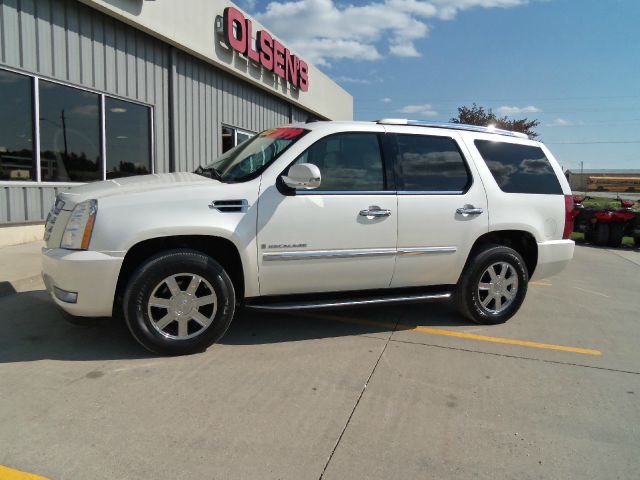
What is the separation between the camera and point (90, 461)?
8.05ft

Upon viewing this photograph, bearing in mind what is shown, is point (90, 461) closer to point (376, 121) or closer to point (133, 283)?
point (133, 283)

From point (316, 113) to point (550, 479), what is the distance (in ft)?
59.7

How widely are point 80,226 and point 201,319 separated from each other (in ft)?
3.73

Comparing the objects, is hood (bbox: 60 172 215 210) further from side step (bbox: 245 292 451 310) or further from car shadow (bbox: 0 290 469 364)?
side step (bbox: 245 292 451 310)

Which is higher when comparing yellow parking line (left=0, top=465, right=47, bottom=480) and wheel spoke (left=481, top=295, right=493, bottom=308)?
wheel spoke (left=481, top=295, right=493, bottom=308)

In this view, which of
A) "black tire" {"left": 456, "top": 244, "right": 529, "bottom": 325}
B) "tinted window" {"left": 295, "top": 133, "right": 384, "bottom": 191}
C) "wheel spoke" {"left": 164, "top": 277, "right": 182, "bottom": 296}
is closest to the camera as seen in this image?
"wheel spoke" {"left": 164, "top": 277, "right": 182, "bottom": 296}

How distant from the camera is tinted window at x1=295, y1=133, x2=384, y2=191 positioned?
4.14 m

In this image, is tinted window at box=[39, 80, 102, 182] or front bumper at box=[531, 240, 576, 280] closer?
front bumper at box=[531, 240, 576, 280]

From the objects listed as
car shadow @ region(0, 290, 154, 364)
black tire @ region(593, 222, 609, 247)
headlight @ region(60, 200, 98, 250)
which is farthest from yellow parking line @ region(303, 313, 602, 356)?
black tire @ region(593, 222, 609, 247)

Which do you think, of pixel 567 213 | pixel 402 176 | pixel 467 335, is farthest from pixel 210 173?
pixel 567 213

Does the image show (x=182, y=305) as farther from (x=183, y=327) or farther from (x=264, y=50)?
(x=264, y=50)

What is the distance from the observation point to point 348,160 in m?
4.25

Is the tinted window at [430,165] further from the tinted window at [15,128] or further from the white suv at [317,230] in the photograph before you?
the tinted window at [15,128]

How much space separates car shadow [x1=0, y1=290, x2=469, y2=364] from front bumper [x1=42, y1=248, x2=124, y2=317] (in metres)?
0.24
